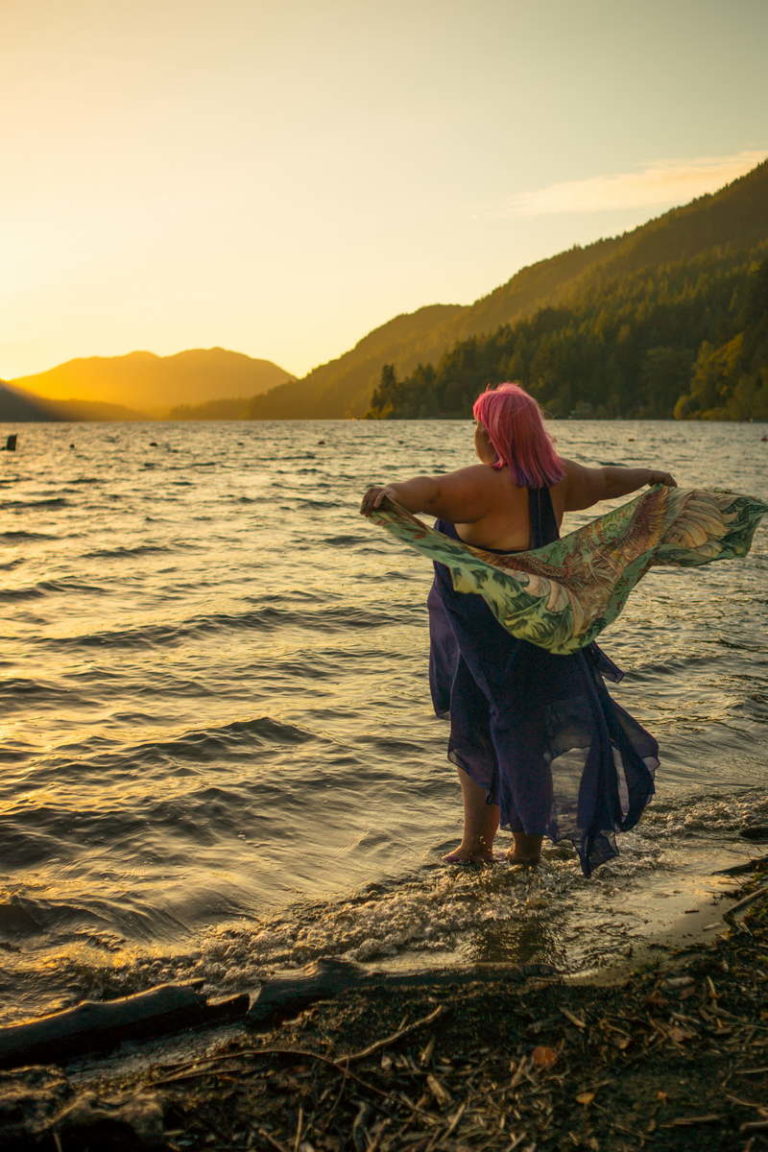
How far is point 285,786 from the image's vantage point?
251 inches

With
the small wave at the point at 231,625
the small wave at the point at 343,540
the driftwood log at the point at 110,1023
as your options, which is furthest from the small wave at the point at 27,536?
the driftwood log at the point at 110,1023

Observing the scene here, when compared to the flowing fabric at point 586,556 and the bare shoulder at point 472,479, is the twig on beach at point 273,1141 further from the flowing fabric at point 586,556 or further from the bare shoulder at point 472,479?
the bare shoulder at point 472,479

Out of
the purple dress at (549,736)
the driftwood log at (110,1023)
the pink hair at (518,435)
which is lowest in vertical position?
the driftwood log at (110,1023)

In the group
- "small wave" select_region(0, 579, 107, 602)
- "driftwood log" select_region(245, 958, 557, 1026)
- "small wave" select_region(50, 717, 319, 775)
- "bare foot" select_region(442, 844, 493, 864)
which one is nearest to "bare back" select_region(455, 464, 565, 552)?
"bare foot" select_region(442, 844, 493, 864)

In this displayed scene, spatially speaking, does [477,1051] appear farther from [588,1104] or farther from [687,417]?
[687,417]

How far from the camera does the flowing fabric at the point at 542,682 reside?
13.9 ft

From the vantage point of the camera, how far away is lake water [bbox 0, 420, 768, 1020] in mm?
4309

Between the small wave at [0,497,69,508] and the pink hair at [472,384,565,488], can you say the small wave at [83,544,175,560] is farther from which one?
the pink hair at [472,384,565,488]

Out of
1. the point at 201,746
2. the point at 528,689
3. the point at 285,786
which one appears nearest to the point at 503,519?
the point at 528,689

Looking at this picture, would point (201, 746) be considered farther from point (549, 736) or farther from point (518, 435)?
point (518, 435)

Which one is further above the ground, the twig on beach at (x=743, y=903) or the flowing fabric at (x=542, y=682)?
the flowing fabric at (x=542, y=682)

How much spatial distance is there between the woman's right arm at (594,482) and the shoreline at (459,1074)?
7.42 feet

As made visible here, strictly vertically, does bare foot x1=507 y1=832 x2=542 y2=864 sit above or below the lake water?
above

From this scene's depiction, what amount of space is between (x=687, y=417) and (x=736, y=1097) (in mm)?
163187
